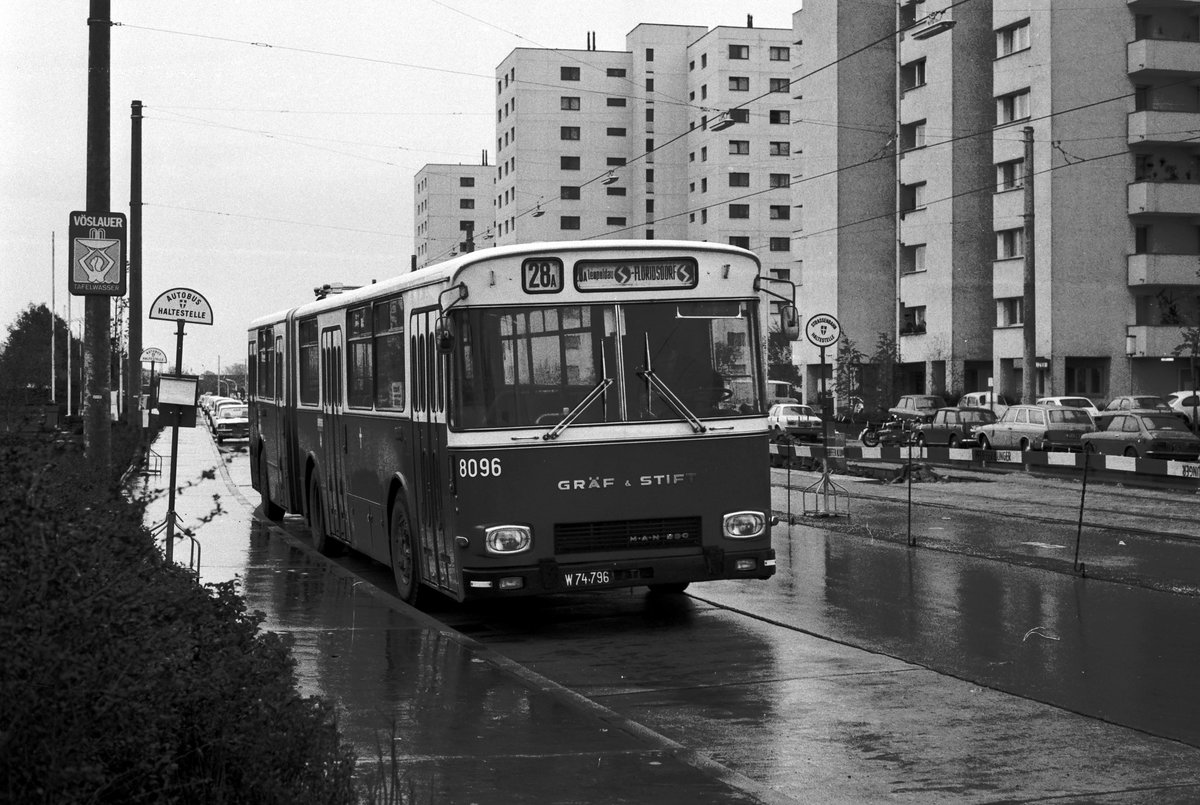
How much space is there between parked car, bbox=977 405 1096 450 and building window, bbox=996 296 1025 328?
74.6 ft

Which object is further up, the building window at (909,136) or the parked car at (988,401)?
the building window at (909,136)

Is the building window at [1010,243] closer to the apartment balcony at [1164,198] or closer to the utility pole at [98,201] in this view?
the apartment balcony at [1164,198]

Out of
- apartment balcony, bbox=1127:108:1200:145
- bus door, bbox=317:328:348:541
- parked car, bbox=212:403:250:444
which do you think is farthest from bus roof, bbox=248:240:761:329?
apartment balcony, bbox=1127:108:1200:145

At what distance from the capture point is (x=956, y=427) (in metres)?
47.0

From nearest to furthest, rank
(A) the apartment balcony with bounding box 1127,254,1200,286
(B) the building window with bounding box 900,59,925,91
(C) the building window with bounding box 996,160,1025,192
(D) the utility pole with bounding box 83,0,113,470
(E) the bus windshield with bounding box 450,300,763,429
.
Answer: (E) the bus windshield with bounding box 450,300,763,429
(D) the utility pole with bounding box 83,0,113,470
(A) the apartment balcony with bounding box 1127,254,1200,286
(C) the building window with bounding box 996,160,1025,192
(B) the building window with bounding box 900,59,925,91

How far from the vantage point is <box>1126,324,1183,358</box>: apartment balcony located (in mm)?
63750

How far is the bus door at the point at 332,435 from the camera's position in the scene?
15820 mm

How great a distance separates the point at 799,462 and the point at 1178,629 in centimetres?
2566

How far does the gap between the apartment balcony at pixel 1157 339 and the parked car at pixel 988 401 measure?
19.6ft

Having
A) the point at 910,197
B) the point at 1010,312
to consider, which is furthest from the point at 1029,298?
the point at 910,197

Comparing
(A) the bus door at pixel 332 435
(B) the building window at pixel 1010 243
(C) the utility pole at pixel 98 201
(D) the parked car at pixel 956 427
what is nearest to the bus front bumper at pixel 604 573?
(A) the bus door at pixel 332 435

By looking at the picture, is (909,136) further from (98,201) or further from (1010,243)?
(98,201)

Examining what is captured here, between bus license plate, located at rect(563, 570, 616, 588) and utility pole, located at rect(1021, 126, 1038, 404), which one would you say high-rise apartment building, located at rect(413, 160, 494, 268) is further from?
bus license plate, located at rect(563, 570, 616, 588)

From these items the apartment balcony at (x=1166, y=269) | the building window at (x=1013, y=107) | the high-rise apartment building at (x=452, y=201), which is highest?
the high-rise apartment building at (x=452, y=201)
